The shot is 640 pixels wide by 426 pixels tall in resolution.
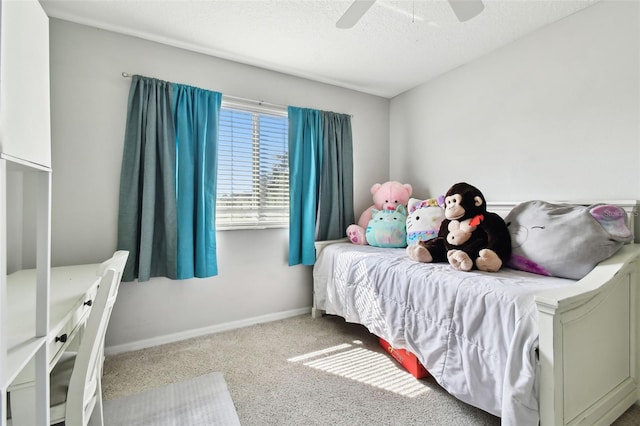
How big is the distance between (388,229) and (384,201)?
15.4 inches

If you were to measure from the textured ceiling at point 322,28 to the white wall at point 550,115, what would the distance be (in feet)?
0.55

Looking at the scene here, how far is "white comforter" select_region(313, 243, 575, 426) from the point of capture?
1.11 meters

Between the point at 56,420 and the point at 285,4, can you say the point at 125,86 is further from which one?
the point at 56,420

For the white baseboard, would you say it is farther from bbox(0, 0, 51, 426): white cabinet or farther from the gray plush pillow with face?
the gray plush pillow with face

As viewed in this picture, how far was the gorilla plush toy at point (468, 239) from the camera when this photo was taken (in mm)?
1633

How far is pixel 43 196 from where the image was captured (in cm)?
86

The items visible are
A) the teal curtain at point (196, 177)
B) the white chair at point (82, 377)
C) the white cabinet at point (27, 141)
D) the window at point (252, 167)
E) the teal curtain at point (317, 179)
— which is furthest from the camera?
the teal curtain at point (317, 179)

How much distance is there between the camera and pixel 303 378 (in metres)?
1.77

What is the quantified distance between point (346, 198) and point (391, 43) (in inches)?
55.2

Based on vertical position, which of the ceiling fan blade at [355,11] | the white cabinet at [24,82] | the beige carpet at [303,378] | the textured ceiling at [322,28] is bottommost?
the beige carpet at [303,378]

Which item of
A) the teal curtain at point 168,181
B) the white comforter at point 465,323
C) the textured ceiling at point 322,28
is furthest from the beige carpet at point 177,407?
the textured ceiling at point 322,28

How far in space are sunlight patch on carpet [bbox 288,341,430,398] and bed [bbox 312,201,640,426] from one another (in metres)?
0.21

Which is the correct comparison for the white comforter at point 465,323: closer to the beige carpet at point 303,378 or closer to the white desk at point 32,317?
the beige carpet at point 303,378

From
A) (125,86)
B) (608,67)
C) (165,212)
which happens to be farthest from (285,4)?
(608,67)
